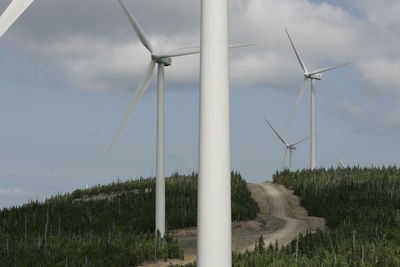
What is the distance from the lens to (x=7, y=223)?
3388 cm

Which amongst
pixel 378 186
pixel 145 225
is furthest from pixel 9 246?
pixel 378 186

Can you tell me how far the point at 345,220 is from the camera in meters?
29.9

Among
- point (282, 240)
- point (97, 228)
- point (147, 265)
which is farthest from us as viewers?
point (97, 228)

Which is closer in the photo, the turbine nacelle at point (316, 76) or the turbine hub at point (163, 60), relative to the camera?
the turbine hub at point (163, 60)

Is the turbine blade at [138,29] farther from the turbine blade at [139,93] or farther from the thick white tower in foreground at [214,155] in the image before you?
the thick white tower in foreground at [214,155]

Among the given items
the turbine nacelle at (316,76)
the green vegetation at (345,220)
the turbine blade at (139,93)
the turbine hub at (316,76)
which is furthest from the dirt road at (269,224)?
the turbine hub at (316,76)

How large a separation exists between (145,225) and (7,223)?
9328mm

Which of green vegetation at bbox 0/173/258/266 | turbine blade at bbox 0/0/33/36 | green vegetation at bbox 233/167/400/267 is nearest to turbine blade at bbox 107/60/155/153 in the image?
green vegetation at bbox 0/173/258/266

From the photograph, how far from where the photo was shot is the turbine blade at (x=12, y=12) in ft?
43.4

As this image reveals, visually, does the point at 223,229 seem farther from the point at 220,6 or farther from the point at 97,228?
the point at 97,228

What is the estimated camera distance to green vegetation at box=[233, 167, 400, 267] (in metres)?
20.5

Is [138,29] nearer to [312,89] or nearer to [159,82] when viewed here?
[159,82]

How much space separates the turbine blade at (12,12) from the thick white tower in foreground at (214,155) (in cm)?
547

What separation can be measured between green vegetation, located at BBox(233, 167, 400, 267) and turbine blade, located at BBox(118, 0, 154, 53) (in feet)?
36.8
